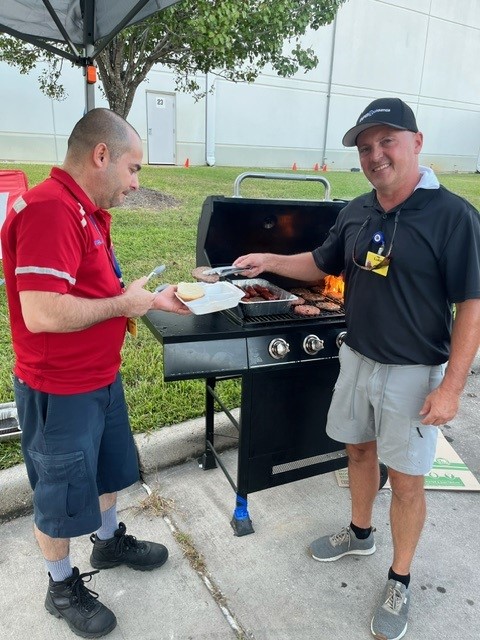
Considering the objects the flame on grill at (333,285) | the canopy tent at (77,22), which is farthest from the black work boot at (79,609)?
the canopy tent at (77,22)

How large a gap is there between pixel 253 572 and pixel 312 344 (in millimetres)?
1067

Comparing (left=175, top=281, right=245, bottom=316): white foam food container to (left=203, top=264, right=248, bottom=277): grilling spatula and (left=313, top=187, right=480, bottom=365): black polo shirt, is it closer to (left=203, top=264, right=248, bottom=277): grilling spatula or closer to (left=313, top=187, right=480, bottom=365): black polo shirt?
(left=203, top=264, right=248, bottom=277): grilling spatula

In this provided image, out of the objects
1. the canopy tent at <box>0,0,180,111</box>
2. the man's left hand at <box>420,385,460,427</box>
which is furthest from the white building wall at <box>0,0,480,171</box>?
the man's left hand at <box>420,385,460,427</box>

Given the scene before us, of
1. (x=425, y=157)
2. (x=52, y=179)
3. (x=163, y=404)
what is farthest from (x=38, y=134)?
(x=425, y=157)

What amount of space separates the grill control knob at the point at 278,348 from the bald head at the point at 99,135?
97 centimetres

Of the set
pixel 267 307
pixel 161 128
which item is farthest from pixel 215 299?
pixel 161 128

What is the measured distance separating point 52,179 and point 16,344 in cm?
57

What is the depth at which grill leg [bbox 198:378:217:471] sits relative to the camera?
264 centimetres

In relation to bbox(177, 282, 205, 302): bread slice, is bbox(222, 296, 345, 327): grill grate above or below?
below

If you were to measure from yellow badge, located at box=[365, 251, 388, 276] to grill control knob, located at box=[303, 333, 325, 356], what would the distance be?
473 mm

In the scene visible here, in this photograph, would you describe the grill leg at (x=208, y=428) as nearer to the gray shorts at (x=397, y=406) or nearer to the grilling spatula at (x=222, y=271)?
→ the grilling spatula at (x=222, y=271)

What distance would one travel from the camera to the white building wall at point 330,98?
47.6ft

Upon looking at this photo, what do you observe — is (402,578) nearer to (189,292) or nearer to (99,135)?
(189,292)

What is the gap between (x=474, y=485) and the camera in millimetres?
2723
